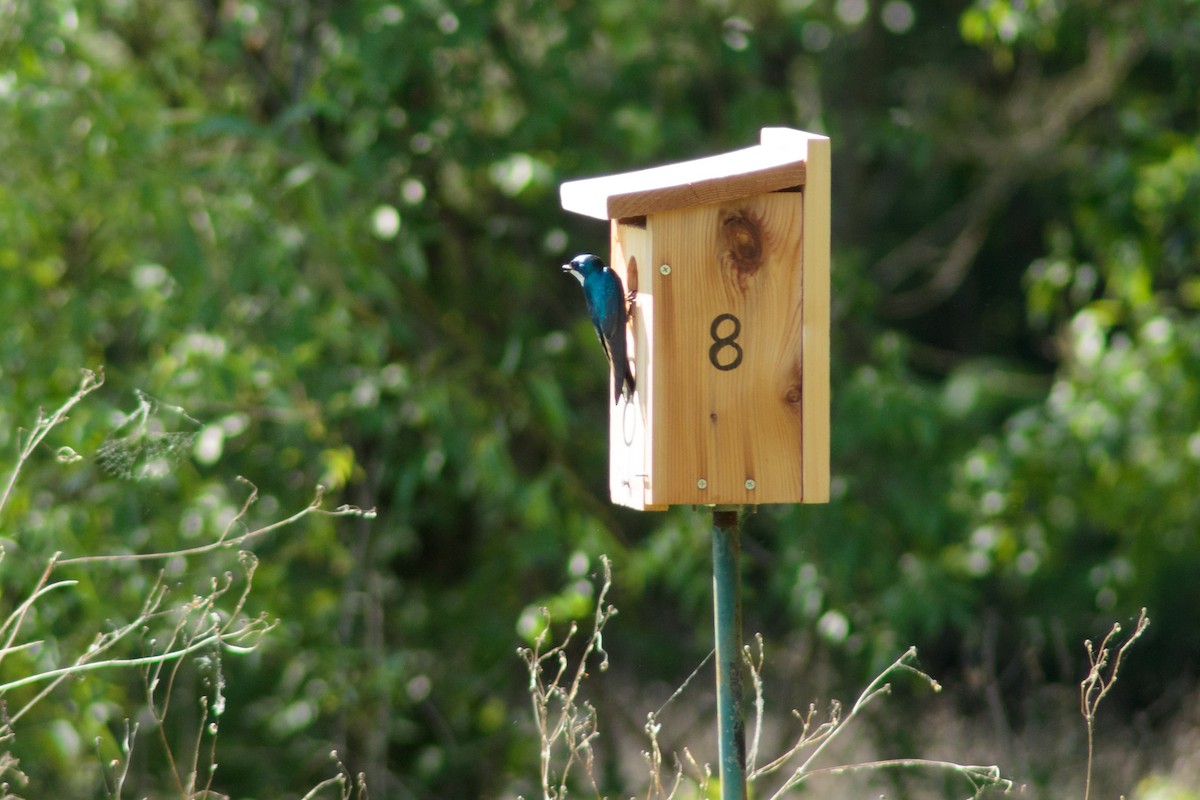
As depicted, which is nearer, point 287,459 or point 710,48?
point 287,459

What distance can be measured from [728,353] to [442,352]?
249cm

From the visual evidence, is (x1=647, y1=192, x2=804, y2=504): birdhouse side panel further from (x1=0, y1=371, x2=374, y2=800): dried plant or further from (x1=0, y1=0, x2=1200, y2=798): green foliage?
(x1=0, y1=0, x2=1200, y2=798): green foliage

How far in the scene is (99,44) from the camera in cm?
516

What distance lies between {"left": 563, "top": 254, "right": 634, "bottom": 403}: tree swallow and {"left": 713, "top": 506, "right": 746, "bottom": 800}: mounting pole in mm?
392

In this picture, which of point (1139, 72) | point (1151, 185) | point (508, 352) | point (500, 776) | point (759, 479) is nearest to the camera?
point (759, 479)

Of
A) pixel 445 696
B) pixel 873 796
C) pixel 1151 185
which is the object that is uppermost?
pixel 1151 185

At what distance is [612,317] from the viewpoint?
2.65 meters

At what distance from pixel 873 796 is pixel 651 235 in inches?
132

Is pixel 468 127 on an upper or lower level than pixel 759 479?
upper

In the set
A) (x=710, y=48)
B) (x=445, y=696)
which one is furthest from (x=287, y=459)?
(x=710, y=48)

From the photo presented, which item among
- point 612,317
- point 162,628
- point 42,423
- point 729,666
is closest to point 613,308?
point 612,317

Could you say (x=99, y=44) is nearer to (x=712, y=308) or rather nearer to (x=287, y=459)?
(x=287, y=459)

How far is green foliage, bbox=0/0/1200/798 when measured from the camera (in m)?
4.22

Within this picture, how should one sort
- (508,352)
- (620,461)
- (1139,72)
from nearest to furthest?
1. (620,461)
2. (508,352)
3. (1139,72)
